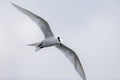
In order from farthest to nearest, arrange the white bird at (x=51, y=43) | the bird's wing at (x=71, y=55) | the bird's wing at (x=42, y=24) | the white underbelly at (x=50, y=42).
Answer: the bird's wing at (x=71, y=55) < the white underbelly at (x=50, y=42) < the white bird at (x=51, y=43) < the bird's wing at (x=42, y=24)

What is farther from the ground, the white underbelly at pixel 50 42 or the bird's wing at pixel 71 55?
the white underbelly at pixel 50 42

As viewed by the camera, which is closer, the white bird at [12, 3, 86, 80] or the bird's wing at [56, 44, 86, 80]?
the white bird at [12, 3, 86, 80]

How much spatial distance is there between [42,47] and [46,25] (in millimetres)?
2107

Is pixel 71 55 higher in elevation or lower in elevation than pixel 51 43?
lower

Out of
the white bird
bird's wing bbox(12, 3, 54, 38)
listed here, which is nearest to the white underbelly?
the white bird

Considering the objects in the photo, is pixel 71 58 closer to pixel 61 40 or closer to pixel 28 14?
pixel 61 40

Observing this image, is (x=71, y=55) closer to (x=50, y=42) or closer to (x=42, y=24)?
(x=50, y=42)

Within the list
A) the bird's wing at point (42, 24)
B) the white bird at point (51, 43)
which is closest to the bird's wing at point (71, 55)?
the white bird at point (51, 43)

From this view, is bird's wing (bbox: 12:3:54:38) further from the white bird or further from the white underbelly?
the white underbelly

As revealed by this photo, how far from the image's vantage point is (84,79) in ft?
82.0

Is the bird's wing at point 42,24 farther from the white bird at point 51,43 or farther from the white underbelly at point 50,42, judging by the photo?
the white underbelly at point 50,42

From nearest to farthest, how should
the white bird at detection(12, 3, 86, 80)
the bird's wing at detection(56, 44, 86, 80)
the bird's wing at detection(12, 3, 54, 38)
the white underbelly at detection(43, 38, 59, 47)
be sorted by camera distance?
1. the bird's wing at detection(12, 3, 54, 38)
2. the white bird at detection(12, 3, 86, 80)
3. the white underbelly at detection(43, 38, 59, 47)
4. the bird's wing at detection(56, 44, 86, 80)

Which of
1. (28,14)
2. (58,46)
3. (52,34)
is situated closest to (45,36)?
(52,34)

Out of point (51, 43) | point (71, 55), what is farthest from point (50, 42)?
point (71, 55)
